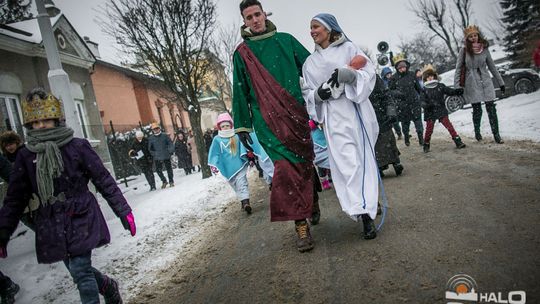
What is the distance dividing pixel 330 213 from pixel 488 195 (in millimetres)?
1762

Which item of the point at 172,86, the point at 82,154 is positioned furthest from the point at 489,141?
the point at 172,86

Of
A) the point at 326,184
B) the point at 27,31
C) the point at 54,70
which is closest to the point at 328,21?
the point at 326,184

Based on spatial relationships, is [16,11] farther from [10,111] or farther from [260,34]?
[260,34]

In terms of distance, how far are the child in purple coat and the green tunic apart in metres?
1.45

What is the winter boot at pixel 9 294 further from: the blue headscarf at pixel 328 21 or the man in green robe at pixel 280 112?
the blue headscarf at pixel 328 21

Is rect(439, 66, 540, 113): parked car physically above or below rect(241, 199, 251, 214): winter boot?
above

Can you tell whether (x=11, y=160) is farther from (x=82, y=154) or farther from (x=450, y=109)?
(x=450, y=109)

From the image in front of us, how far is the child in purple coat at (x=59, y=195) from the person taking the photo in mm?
2729

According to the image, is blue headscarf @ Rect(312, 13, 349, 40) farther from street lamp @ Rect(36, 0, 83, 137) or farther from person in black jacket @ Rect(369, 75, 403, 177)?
street lamp @ Rect(36, 0, 83, 137)

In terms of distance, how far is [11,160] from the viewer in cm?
511

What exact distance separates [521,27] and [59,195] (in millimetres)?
30588

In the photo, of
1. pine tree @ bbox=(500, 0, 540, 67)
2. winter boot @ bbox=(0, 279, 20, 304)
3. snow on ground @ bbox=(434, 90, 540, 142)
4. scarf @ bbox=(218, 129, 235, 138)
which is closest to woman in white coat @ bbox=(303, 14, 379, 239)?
scarf @ bbox=(218, 129, 235, 138)

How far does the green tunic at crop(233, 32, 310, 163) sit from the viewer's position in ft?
11.9

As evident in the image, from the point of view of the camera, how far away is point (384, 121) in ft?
19.1
